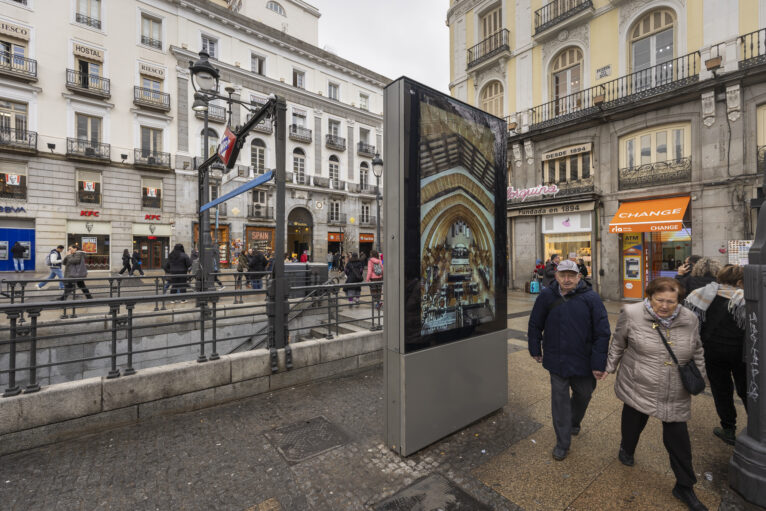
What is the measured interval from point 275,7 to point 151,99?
721 inches

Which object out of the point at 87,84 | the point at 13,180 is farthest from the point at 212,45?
the point at 13,180

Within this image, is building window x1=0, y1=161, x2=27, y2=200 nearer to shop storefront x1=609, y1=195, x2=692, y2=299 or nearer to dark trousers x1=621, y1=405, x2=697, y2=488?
dark trousers x1=621, y1=405, x2=697, y2=488

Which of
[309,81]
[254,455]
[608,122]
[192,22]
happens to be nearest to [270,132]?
[309,81]

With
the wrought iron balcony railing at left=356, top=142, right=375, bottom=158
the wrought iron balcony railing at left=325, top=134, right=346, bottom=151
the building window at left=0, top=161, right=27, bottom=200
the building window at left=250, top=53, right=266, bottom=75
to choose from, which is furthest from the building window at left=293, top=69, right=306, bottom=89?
the building window at left=0, top=161, right=27, bottom=200

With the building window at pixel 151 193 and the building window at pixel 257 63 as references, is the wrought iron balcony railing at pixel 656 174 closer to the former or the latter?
the building window at pixel 151 193

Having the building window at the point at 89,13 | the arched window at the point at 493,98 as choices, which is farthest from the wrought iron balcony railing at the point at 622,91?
the building window at the point at 89,13

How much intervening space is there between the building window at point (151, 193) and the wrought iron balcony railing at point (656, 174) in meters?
27.8

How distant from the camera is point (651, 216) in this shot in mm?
12023

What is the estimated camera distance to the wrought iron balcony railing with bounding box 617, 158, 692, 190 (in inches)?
464

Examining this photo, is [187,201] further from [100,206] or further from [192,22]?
[192,22]

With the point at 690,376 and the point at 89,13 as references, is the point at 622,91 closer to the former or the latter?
the point at 690,376

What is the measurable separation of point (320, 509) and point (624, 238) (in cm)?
1462

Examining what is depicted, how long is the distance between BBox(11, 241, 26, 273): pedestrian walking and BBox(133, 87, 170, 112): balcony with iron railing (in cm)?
1143

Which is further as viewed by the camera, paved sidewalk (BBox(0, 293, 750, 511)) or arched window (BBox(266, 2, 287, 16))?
arched window (BBox(266, 2, 287, 16))
